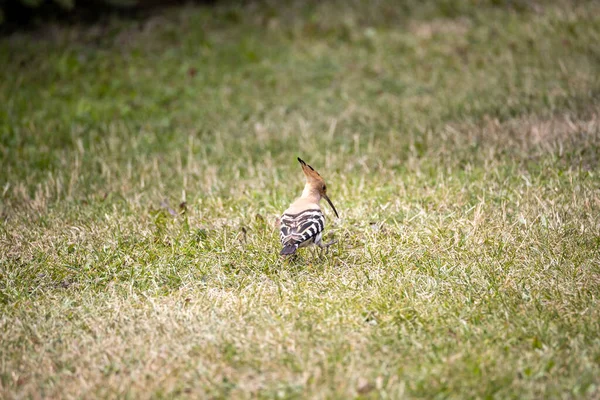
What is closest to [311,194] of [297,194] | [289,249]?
[289,249]

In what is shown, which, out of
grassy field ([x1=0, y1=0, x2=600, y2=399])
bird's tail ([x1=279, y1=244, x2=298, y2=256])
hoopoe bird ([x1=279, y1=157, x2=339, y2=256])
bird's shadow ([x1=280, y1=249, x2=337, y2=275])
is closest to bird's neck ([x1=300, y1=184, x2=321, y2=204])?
hoopoe bird ([x1=279, y1=157, x2=339, y2=256])

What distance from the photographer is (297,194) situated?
6645 millimetres

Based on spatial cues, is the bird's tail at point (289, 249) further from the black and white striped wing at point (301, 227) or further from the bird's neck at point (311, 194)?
the bird's neck at point (311, 194)

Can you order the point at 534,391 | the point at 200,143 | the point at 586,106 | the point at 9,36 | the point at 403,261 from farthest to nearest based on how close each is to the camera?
1. the point at 9,36
2. the point at 200,143
3. the point at 586,106
4. the point at 403,261
5. the point at 534,391

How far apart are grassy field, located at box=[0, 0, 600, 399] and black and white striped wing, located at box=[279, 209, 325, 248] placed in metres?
0.28

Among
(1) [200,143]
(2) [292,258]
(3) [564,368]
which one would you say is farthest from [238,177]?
(3) [564,368]

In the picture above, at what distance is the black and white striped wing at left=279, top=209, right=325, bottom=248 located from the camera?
4.76 metres

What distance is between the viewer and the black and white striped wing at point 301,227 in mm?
4762

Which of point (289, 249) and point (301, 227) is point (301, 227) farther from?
point (289, 249)

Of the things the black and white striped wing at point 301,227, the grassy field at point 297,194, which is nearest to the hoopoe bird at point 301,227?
the black and white striped wing at point 301,227

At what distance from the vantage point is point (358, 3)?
526 inches

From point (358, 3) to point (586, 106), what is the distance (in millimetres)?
6347

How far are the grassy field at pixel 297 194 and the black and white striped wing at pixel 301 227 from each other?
10.9 inches

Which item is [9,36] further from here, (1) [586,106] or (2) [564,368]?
(2) [564,368]
